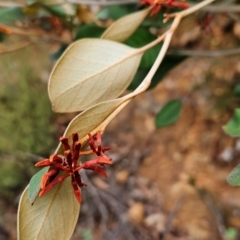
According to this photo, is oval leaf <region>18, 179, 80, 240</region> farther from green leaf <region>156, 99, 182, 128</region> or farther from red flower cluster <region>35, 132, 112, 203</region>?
green leaf <region>156, 99, 182, 128</region>

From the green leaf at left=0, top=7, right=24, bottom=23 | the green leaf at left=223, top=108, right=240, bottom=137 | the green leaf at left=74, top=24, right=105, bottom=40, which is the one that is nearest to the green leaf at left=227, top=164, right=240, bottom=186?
the green leaf at left=223, top=108, right=240, bottom=137

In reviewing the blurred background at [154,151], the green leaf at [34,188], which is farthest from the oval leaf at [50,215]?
the blurred background at [154,151]

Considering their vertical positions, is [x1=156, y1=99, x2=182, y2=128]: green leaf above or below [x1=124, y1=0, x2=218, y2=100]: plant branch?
below

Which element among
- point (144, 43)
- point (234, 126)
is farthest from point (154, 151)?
point (234, 126)

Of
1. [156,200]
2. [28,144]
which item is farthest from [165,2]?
[28,144]

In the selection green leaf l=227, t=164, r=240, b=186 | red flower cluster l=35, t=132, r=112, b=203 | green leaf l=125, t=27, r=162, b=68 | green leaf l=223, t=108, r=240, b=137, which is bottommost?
green leaf l=223, t=108, r=240, b=137

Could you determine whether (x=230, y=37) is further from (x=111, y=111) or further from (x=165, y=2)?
(x=111, y=111)
